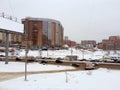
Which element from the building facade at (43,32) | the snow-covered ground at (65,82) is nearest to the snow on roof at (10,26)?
the snow-covered ground at (65,82)

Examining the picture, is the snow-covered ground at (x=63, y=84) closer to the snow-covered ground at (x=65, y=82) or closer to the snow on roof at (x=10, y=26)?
the snow-covered ground at (x=65, y=82)

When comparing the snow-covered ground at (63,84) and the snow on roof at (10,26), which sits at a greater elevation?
the snow on roof at (10,26)

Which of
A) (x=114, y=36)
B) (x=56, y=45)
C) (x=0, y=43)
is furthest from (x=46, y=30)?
(x=114, y=36)

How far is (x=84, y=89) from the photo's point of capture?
1825cm

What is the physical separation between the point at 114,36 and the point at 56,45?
66031 mm

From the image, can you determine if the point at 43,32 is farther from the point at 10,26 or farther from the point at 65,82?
the point at 65,82

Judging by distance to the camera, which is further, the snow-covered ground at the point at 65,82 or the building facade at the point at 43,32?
the building facade at the point at 43,32

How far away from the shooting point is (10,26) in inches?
1618

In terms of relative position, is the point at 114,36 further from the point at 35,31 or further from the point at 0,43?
the point at 0,43

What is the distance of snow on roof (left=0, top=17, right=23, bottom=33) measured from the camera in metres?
38.2

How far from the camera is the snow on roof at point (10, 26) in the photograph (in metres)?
38.2

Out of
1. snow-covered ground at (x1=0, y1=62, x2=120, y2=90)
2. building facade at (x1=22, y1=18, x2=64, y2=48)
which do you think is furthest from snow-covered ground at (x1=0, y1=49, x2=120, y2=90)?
building facade at (x1=22, y1=18, x2=64, y2=48)

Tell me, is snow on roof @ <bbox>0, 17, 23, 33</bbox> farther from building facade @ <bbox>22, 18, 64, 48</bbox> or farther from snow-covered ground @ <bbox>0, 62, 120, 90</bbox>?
building facade @ <bbox>22, 18, 64, 48</bbox>

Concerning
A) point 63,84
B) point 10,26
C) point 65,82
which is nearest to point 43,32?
point 10,26
